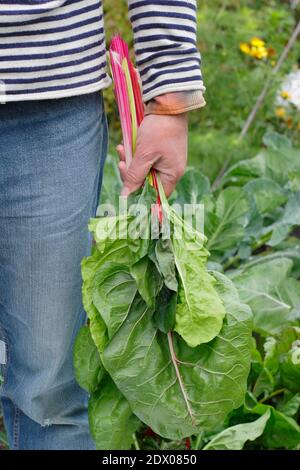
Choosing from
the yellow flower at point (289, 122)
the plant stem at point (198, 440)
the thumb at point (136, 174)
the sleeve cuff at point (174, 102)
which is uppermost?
the yellow flower at point (289, 122)

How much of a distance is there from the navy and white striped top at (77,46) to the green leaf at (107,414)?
75 centimetres

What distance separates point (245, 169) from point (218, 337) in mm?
1744

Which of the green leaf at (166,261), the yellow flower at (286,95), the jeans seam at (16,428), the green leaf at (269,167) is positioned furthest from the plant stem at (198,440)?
the yellow flower at (286,95)

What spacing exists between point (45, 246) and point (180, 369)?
431 mm

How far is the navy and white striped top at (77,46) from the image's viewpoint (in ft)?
4.96

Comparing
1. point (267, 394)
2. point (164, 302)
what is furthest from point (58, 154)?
point (267, 394)

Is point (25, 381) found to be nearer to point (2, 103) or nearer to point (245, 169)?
point (2, 103)

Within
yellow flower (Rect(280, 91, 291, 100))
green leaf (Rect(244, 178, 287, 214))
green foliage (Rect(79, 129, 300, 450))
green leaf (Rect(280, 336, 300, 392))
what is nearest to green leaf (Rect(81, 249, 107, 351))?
green foliage (Rect(79, 129, 300, 450))

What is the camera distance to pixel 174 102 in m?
→ 1.59

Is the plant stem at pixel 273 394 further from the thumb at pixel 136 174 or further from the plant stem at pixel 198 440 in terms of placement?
the thumb at pixel 136 174

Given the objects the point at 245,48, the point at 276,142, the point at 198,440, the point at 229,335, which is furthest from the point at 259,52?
the point at 229,335

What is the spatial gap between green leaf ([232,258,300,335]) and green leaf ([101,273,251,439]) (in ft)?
2.60

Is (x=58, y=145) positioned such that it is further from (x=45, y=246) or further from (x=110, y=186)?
(x=110, y=186)

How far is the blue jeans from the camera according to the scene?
164cm
